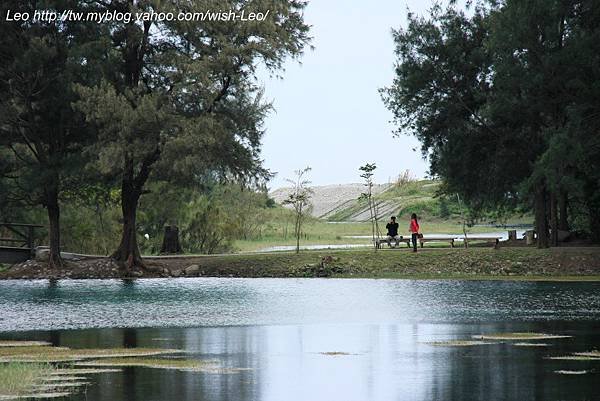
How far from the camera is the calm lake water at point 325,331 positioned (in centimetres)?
1616

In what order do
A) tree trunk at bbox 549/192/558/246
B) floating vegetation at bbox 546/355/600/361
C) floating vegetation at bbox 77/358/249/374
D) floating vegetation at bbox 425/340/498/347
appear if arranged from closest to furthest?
floating vegetation at bbox 77/358/249/374
floating vegetation at bbox 546/355/600/361
floating vegetation at bbox 425/340/498/347
tree trunk at bbox 549/192/558/246

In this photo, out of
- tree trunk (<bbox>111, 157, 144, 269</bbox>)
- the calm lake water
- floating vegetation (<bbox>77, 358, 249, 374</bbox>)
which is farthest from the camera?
tree trunk (<bbox>111, 157, 144, 269</bbox>)

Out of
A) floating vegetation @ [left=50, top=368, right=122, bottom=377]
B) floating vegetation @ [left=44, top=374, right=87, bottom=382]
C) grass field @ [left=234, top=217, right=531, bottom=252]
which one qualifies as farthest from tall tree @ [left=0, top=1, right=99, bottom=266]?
floating vegetation @ [left=44, top=374, right=87, bottom=382]

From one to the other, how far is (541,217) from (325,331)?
30556mm

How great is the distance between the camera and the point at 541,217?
54.5 metres

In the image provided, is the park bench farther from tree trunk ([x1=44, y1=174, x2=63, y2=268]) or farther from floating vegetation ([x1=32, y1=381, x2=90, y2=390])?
floating vegetation ([x1=32, y1=381, x2=90, y2=390])

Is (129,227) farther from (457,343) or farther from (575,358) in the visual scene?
(575,358)

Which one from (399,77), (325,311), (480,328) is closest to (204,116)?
(399,77)

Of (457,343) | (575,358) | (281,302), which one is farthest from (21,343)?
(281,302)

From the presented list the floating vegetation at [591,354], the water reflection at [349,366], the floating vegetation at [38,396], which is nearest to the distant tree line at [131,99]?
the water reflection at [349,366]

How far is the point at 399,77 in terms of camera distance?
59.4m

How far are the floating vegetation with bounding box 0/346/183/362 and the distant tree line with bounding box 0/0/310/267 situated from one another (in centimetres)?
3035

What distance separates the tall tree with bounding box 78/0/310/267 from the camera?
52.8 metres

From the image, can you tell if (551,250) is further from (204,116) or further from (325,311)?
(325,311)
